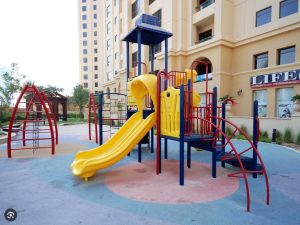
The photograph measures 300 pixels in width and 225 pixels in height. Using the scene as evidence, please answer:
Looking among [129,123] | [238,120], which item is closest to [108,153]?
[129,123]

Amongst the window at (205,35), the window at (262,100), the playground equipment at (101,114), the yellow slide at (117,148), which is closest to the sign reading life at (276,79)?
the window at (262,100)

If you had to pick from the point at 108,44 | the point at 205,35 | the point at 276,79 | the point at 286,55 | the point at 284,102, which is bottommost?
the point at 284,102

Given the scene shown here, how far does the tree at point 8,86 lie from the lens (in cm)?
2089

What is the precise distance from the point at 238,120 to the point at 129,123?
9.57m

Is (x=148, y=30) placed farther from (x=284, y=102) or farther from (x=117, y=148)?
(x=284, y=102)

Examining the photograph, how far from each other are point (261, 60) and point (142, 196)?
16.1 metres

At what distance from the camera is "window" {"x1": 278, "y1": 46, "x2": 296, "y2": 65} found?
14.0m

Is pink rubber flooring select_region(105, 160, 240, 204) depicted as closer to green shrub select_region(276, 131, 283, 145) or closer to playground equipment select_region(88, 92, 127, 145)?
playground equipment select_region(88, 92, 127, 145)

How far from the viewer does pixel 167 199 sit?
151 inches

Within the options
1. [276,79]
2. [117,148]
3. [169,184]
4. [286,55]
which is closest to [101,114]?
[117,148]

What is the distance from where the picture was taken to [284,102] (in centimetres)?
1416

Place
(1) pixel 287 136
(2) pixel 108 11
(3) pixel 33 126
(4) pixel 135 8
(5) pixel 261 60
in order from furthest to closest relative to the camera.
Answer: (2) pixel 108 11
(4) pixel 135 8
(5) pixel 261 60
(1) pixel 287 136
(3) pixel 33 126

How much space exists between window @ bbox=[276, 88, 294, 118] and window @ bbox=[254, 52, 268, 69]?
8.35 ft

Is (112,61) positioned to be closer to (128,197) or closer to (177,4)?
(177,4)
